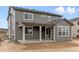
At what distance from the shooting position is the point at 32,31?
698 cm

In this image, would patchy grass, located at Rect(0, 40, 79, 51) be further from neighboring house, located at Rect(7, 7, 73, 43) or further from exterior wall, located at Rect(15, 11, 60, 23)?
exterior wall, located at Rect(15, 11, 60, 23)

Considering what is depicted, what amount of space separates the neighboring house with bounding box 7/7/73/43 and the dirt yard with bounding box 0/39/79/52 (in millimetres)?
203

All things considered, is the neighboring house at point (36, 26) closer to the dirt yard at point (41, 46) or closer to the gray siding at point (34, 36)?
the gray siding at point (34, 36)

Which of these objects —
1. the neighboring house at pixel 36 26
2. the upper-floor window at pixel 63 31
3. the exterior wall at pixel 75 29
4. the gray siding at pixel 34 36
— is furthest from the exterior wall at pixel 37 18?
the exterior wall at pixel 75 29

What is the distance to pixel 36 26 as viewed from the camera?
6992 millimetres

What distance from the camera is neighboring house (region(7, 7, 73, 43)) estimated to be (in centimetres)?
650

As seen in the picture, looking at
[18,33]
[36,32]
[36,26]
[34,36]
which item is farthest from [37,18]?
[18,33]

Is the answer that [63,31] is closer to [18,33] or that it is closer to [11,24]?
[18,33]

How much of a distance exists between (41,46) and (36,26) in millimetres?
901
